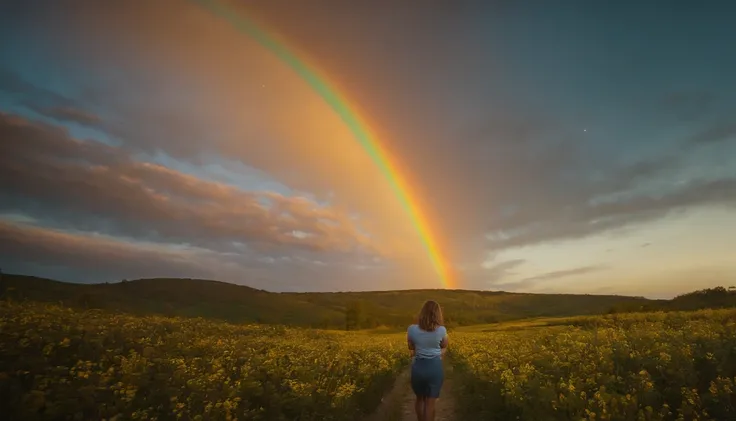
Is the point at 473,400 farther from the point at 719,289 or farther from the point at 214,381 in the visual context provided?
the point at 719,289

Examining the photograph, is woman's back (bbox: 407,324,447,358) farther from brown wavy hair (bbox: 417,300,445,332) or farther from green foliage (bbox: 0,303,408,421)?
green foliage (bbox: 0,303,408,421)

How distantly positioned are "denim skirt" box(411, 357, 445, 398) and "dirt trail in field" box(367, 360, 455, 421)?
378cm

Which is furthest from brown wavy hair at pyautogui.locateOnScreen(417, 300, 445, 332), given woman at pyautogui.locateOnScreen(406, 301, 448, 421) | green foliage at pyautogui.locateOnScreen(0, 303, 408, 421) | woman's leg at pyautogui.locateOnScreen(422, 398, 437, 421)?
green foliage at pyautogui.locateOnScreen(0, 303, 408, 421)

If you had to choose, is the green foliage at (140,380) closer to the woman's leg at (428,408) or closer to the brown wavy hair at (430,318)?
the woman's leg at (428,408)

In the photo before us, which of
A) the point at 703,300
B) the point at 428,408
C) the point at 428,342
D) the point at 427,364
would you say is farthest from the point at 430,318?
the point at 703,300

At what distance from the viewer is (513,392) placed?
1084 cm

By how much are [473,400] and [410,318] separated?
506 ft

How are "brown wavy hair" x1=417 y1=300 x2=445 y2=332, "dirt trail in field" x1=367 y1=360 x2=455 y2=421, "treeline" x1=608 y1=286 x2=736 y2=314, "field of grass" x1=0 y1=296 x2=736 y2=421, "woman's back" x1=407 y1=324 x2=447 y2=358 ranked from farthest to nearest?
1. "treeline" x1=608 y1=286 x2=736 y2=314
2. "dirt trail in field" x1=367 y1=360 x2=455 y2=421
3. "brown wavy hair" x1=417 y1=300 x2=445 y2=332
4. "woman's back" x1=407 y1=324 x2=447 y2=358
5. "field of grass" x1=0 y1=296 x2=736 y2=421

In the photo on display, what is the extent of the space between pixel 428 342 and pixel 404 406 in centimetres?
785

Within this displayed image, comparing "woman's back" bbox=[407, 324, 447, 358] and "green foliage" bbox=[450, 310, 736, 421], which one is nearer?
A: "green foliage" bbox=[450, 310, 736, 421]

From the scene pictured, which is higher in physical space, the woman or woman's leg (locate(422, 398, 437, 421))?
the woman

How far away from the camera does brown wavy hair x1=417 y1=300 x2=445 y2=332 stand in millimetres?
11641

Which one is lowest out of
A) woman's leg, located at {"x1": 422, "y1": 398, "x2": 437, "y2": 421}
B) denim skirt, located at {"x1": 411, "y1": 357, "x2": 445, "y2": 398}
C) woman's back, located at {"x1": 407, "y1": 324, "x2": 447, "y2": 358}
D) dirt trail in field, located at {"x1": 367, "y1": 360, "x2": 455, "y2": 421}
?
dirt trail in field, located at {"x1": 367, "y1": 360, "x2": 455, "y2": 421}

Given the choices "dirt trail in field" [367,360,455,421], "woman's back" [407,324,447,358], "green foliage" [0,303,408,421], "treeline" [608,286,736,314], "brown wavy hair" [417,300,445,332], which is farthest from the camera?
"treeline" [608,286,736,314]
